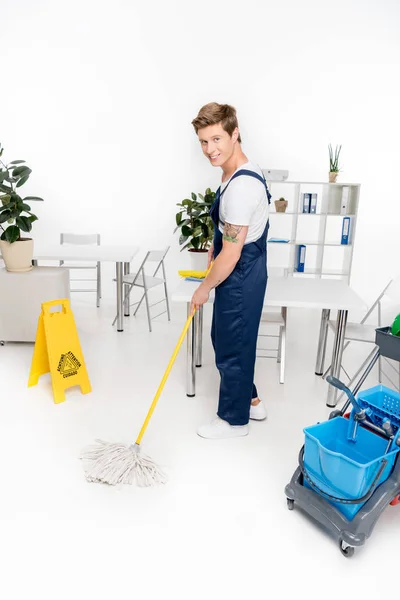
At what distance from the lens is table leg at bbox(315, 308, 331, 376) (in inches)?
118

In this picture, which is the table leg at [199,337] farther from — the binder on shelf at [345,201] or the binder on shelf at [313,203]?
the binder on shelf at [345,201]

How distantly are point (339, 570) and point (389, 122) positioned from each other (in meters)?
4.57

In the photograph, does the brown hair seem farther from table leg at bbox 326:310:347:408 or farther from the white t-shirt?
table leg at bbox 326:310:347:408

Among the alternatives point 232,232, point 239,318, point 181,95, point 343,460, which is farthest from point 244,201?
point 181,95

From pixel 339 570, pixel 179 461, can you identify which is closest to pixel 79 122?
pixel 179 461

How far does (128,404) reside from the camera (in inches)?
104

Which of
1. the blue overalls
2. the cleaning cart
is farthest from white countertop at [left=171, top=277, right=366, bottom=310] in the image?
the cleaning cart

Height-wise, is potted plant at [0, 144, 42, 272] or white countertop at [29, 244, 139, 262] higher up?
potted plant at [0, 144, 42, 272]

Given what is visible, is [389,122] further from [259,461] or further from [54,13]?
[259,461]

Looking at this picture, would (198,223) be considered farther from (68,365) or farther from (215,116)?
Result: (215,116)

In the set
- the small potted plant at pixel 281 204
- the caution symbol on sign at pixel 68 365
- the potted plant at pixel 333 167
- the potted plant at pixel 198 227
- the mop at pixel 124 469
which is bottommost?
the mop at pixel 124 469

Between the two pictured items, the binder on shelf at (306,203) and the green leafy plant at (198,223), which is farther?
the binder on shelf at (306,203)

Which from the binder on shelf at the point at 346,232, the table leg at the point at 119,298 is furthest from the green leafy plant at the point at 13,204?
the binder on shelf at the point at 346,232

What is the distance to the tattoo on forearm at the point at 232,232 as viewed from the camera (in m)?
1.88
